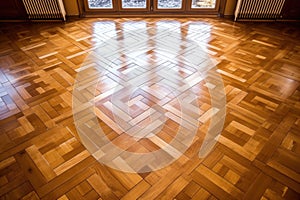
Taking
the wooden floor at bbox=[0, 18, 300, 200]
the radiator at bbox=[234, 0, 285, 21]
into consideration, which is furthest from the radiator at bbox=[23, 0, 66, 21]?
the radiator at bbox=[234, 0, 285, 21]

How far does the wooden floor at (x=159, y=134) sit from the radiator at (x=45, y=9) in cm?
56

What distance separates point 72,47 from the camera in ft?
7.17

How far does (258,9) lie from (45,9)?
2575 millimetres

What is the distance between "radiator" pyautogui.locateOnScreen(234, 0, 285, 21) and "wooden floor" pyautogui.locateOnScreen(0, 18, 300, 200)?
1.98 ft

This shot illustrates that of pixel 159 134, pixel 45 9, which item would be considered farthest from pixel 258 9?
pixel 45 9

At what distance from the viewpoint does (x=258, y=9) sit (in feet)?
8.96

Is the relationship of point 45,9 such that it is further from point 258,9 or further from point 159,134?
point 258,9

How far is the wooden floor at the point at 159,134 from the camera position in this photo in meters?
1.05

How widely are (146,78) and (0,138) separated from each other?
1.03m

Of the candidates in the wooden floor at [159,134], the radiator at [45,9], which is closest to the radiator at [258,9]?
the wooden floor at [159,134]

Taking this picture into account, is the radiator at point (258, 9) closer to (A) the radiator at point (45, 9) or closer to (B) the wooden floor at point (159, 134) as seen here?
(B) the wooden floor at point (159, 134)

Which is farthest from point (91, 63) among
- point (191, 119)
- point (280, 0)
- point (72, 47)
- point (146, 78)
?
point (280, 0)

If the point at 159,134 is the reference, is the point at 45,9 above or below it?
above

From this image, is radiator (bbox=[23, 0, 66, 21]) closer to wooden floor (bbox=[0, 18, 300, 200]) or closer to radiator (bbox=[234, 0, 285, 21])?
wooden floor (bbox=[0, 18, 300, 200])
